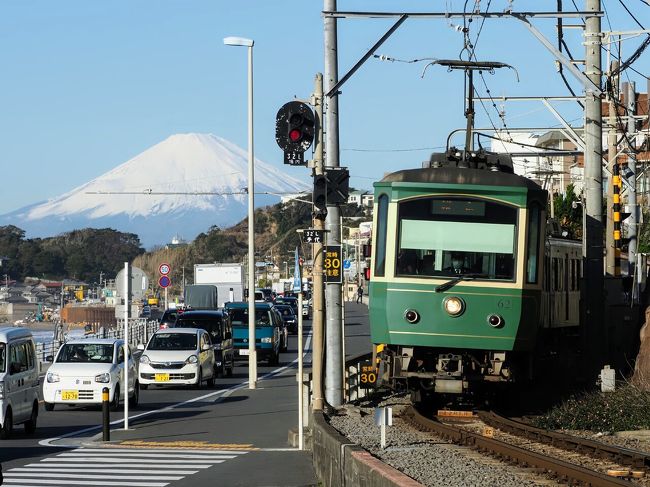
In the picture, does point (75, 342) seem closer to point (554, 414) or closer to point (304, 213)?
point (554, 414)

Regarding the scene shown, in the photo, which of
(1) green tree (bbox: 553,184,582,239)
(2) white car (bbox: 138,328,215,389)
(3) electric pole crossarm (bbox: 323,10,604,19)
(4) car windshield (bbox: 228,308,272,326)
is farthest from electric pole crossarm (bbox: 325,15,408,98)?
(1) green tree (bbox: 553,184,582,239)

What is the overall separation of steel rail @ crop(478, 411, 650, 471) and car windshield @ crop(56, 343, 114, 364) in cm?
1092

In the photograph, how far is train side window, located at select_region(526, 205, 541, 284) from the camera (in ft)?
74.5

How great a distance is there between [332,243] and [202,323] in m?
20.6

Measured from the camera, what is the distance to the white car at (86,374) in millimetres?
29719

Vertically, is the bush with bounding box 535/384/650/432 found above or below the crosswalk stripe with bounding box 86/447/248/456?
above

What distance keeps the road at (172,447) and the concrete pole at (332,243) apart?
120 centimetres

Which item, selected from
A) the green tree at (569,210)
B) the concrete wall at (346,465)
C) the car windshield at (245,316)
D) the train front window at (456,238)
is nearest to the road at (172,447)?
the concrete wall at (346,465)

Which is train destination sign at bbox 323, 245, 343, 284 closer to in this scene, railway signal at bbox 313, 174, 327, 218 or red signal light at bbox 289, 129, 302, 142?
railway signal at bbox 313, 174, 327, 218

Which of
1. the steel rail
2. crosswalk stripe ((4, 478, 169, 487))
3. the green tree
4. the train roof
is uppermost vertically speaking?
the green tree

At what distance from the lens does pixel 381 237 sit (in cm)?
2300

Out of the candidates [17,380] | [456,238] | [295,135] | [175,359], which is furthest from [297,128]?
[175,359]

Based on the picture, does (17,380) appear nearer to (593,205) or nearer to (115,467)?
(115,467)

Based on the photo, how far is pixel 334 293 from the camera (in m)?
25.3
